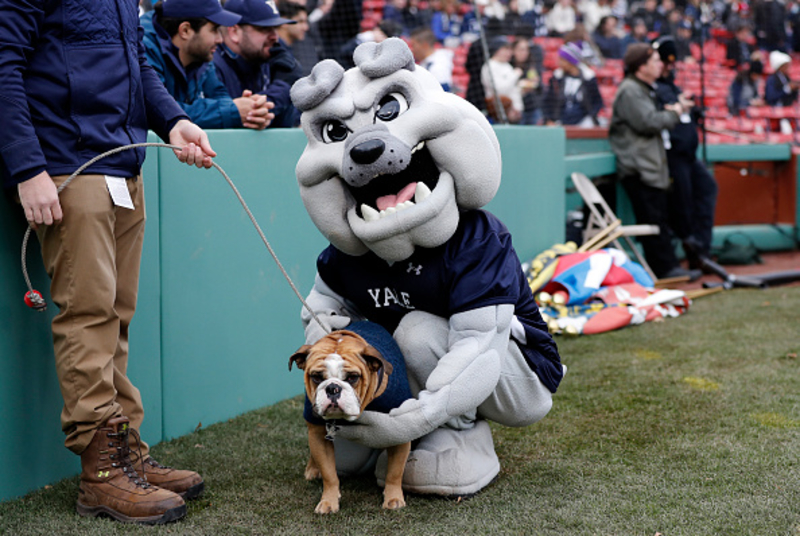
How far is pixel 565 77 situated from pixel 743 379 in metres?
6.61

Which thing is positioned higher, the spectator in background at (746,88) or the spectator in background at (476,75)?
the spectator in background at (476,75)

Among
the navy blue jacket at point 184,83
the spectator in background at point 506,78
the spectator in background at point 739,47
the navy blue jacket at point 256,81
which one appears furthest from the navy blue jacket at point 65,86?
the spectator in background at point 739,47

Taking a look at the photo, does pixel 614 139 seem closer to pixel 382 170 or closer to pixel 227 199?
pixel 227 199

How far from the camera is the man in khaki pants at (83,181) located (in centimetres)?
243

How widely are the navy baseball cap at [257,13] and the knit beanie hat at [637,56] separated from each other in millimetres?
3722

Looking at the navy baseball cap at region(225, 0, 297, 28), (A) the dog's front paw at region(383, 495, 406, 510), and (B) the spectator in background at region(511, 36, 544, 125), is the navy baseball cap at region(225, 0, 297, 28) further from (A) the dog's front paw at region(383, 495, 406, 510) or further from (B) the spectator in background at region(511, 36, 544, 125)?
(B) the spectator in background at region(511, 36, 544, 125)

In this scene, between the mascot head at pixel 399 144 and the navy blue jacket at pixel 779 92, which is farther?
the navy blue jacket at pixel 779 92

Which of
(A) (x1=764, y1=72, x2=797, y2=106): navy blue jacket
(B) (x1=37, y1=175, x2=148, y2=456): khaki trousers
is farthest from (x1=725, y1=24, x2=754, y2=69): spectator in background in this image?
(B) (x1=37, y1=175, x2=148, y2=456): khaki trousers

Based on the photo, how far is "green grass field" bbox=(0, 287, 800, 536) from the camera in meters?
2.57

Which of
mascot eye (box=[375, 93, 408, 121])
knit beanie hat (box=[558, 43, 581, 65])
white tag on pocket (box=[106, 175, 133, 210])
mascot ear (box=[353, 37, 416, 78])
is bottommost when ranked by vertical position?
knit beanie hat (box=[558, 43, 581, 65])

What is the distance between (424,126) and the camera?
264 cm

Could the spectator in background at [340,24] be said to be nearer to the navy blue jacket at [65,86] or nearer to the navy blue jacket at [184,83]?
the navy blue jacket at [184,83]

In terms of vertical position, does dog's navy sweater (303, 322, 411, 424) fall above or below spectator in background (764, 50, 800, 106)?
above

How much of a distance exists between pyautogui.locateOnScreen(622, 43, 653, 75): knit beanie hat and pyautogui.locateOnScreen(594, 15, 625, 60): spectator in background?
6.37 meters
